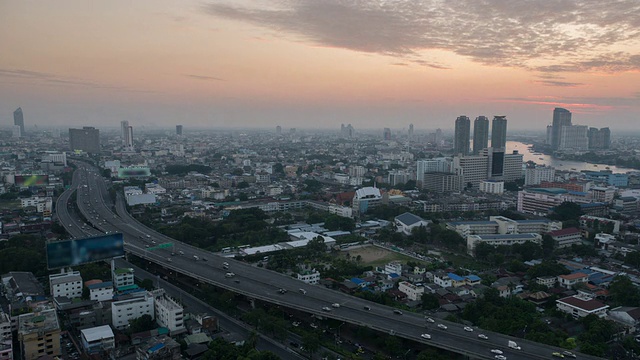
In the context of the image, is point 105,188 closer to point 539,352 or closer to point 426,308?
point 426,308

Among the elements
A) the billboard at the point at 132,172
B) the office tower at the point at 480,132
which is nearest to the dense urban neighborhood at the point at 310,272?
the billboard at the point at 132,172

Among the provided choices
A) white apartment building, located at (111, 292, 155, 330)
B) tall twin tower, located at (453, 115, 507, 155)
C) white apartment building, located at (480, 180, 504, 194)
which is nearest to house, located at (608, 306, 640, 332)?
white apartment building, located at (111, 292, 155, 330)

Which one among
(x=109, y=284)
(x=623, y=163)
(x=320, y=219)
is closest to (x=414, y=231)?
(x=320, y=219)

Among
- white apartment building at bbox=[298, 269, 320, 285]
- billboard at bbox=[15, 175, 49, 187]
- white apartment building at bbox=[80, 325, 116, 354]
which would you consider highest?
billboard at bbox=[15, 175, 49, 187]

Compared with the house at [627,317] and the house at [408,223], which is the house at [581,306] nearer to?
the house at [627,317]

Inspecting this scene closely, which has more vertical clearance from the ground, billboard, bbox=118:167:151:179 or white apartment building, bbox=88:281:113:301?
billboard, bbox=118:167:151:179

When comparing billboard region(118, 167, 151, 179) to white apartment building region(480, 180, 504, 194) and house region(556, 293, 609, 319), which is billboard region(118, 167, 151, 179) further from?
house region(556, 293, 609, 319)
